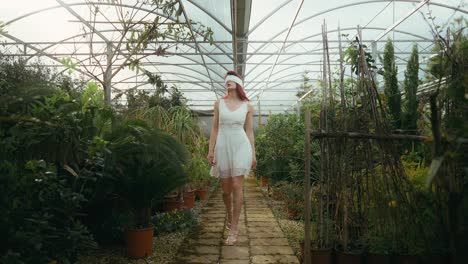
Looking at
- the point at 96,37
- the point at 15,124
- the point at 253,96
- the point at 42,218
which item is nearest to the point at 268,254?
the point at 42,218

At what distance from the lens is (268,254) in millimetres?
3191

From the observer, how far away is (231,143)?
368cm

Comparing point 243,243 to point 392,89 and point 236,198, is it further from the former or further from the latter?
point 392,89

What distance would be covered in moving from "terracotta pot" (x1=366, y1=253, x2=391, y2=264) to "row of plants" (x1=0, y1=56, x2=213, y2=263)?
1.50m

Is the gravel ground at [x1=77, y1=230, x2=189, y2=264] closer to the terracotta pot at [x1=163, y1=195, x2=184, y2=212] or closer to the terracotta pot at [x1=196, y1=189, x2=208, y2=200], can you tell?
the terracotta pot at [x1=163, y1=195, x2=184, y2=212]

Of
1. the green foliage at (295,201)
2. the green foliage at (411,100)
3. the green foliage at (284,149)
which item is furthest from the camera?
the green foliage at (284,149)

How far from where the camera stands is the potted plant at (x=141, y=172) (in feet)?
9.58

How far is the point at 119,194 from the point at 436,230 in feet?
7.32

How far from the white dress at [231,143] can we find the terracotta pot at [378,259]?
4.42 feet

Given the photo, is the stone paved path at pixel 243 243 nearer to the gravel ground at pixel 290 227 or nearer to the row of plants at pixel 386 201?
the gravel ground at pixel 290 227

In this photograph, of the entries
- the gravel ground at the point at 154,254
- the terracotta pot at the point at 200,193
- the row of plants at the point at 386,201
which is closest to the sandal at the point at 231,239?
the gravel ground at the point at 154,254

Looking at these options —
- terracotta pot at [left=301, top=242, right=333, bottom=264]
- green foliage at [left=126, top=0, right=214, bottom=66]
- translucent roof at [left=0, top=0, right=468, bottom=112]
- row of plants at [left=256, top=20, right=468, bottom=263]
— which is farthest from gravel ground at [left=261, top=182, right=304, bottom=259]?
translucent roof at [left=0, top=0, right=468, bottom=112]

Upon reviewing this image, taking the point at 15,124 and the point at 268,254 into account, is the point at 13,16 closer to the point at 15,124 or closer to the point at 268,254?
the point at 15,124

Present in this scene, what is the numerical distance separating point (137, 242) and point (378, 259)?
5.70 feet
